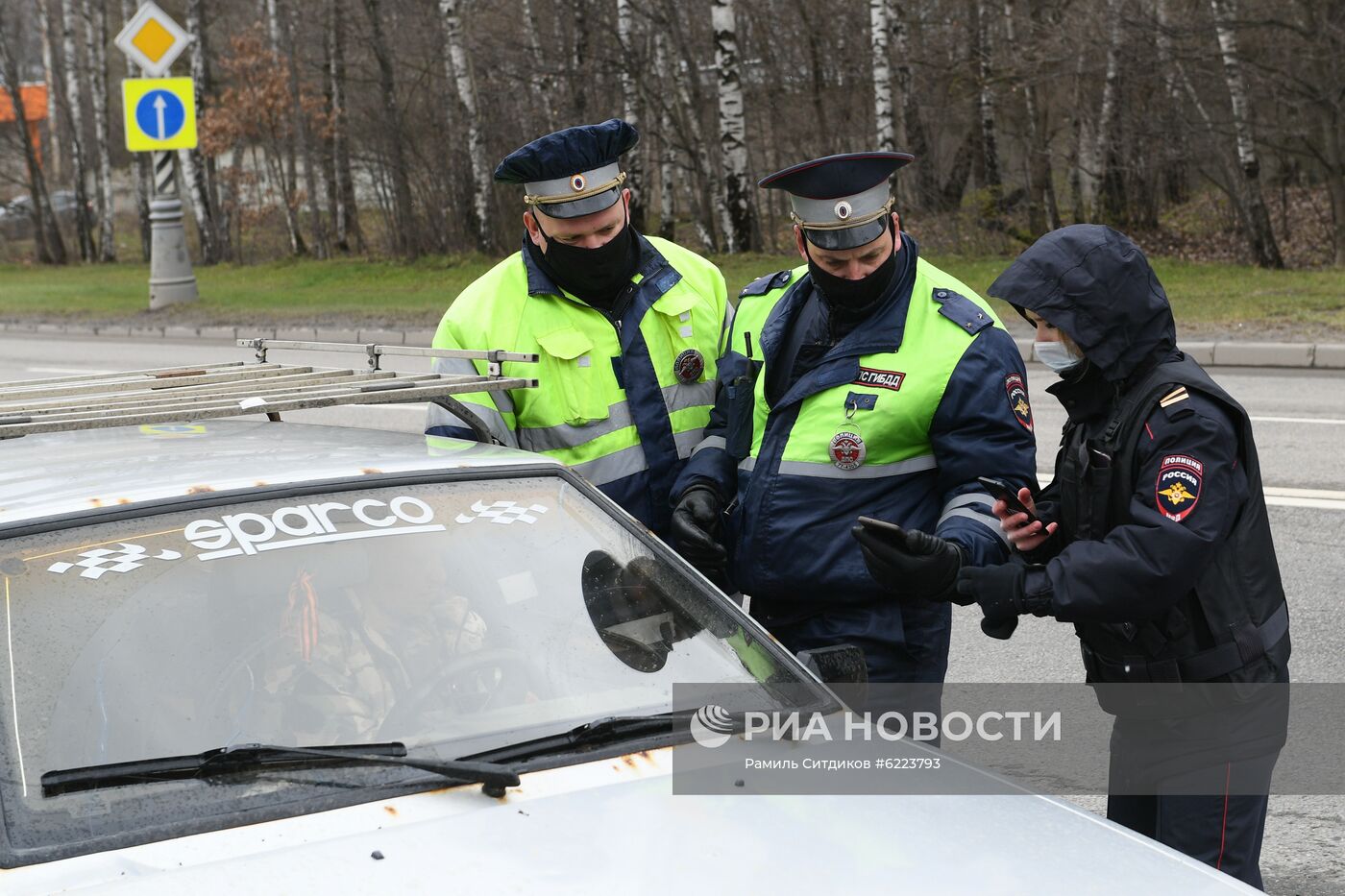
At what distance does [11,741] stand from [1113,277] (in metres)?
2.00

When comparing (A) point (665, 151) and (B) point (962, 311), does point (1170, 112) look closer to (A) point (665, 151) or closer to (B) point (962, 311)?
(A) point (665, 151)

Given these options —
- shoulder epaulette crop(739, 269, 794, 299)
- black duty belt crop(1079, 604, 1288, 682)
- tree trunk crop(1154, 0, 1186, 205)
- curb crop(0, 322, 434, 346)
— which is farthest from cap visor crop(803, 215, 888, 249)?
tree trunk crop(1154, 0, 1186, 205)

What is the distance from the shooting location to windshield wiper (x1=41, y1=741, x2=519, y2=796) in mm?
2170

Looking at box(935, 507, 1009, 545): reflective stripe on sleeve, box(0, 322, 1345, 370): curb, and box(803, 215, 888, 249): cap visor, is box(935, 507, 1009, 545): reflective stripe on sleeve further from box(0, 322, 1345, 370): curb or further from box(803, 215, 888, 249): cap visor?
box(0, 322, 1345, 370): curb

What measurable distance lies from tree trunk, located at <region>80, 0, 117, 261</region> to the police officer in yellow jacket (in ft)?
110

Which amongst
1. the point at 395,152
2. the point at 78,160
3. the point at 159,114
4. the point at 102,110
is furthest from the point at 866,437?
the point at 78,160

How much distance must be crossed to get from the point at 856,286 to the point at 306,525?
1304mm

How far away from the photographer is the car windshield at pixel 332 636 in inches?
89.0

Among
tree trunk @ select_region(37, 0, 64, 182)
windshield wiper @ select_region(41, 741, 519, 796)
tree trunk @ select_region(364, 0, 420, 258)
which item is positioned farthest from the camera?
tree trunk @ select_region(37, 0, 64, 182)

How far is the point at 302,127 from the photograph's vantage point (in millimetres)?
30156

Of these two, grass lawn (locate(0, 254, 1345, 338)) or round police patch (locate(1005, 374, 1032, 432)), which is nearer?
round police patch (locate(1005, 374, 1032, 432))

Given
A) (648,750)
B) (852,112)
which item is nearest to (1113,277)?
(648,750)

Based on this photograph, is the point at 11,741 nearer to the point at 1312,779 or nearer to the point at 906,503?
the point at 906,503

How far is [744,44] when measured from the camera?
72.5 feet
